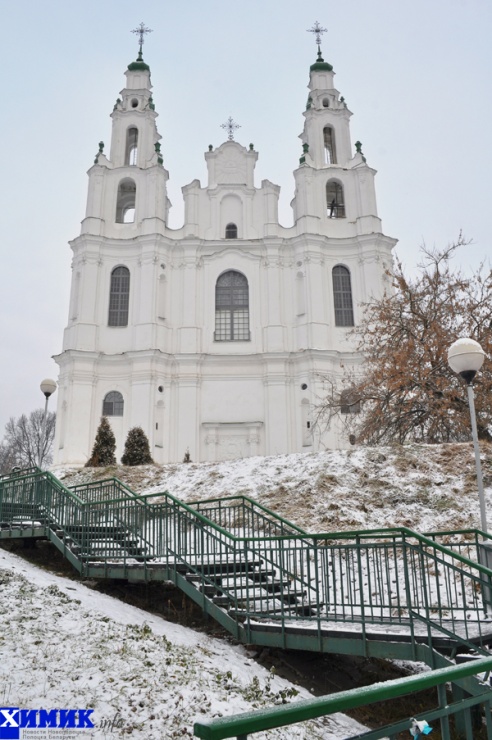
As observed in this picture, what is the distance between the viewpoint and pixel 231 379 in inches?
1324

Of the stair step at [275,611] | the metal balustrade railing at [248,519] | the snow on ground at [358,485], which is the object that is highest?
the snow on ground at [358,485]

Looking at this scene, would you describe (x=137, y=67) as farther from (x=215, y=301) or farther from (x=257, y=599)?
(x=257, y=599)

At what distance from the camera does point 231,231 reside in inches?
1467

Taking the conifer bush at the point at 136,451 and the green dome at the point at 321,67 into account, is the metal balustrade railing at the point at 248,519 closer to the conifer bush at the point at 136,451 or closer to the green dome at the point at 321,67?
the conifer bush at the point at 136,451

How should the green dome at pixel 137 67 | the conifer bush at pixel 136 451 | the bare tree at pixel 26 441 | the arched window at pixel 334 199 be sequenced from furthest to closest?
1. the bare tree at pixel 26 441
2. the green dome at pixel 137 67
3. the arched window at pixel 334 199
4. the conifer bush at pixel 136 451

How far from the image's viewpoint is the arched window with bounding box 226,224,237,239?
122 ft

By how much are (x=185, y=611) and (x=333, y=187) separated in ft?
114

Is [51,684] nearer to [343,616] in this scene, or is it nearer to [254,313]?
[343,616]

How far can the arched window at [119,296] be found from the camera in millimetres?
34688

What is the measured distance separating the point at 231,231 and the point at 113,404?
12741mm

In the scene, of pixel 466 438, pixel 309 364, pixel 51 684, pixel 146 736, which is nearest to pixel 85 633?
pixel 51 684
